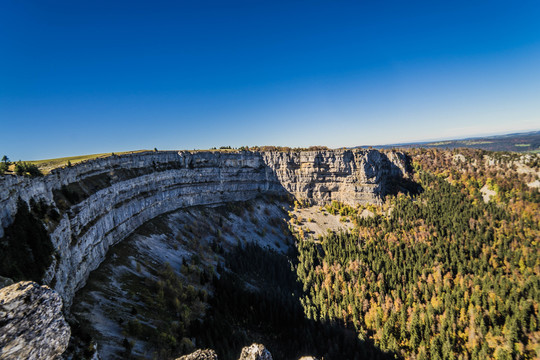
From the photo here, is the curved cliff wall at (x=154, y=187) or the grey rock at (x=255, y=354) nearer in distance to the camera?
the grey rock at (x=255, y=354)

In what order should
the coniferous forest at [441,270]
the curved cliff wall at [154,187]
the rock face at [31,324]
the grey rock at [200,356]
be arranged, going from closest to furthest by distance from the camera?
the rock face at [31,324]
the grey rock at [200,356]
the curved cliff wall at [154,187]
the coniferous forest at [441,270]

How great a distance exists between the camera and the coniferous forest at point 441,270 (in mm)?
52312

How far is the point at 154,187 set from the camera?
255 feet

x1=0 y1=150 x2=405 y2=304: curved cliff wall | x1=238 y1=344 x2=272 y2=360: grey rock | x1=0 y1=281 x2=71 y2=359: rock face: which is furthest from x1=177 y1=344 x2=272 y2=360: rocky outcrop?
x1=0 y1=150 x2=405 y2=304: curved cliff wall

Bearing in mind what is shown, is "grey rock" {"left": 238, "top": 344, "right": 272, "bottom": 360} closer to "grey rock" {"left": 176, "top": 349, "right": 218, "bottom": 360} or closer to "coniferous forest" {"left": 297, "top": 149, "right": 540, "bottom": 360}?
"grey rock" {"left": 176, "top": 349, "right": 218, "bottom": 360}

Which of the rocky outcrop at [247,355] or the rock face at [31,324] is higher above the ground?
the rock face at [31,324]

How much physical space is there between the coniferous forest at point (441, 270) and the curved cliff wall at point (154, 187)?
666 inches

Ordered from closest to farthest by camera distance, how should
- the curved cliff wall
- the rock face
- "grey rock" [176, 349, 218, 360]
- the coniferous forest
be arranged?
the rock face < "grey rock" [176, 349, 218, 360] < the curved cliff wall < the coniferous forest

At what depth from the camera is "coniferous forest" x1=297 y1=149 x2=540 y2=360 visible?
52.3 m

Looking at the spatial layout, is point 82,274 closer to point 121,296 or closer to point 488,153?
point 121,296

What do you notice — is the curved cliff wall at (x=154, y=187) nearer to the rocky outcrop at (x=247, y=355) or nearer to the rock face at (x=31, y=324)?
the rock face at (x=31, y=324)

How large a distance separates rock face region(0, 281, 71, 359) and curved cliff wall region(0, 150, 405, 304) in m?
22.6

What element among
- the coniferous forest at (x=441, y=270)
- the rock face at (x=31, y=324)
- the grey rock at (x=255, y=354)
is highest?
the rock face at (x=31, y=324)

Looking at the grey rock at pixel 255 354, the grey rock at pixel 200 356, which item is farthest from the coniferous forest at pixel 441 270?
the grey rock at pixel 200 356
